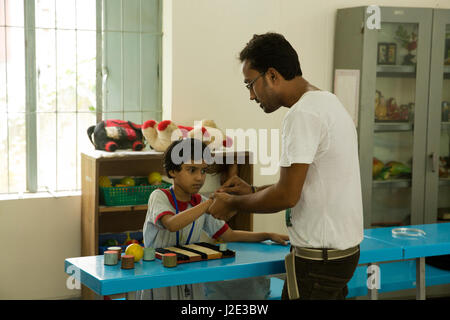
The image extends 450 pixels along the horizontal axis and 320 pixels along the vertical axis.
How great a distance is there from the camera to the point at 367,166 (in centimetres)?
406

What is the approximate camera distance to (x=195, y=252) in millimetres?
2229

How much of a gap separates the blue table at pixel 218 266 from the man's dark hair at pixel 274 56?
732 mm

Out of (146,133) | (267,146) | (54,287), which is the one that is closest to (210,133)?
(146,133)

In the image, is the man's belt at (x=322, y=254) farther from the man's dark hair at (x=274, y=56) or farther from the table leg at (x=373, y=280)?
Result: the table leg at (x=373, y=280)

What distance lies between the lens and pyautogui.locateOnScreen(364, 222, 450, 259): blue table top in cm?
258

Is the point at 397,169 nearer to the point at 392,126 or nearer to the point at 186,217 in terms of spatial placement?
the point at 392,126

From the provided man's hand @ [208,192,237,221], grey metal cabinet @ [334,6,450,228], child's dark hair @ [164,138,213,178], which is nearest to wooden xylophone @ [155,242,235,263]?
man's hand @ [208,192,237,221]

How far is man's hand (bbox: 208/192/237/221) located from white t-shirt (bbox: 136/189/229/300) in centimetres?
25

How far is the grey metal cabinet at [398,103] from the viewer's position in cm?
397

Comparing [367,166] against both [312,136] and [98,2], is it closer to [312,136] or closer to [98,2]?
[98,2]

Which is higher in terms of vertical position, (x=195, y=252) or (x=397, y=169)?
(x=397, y=169)

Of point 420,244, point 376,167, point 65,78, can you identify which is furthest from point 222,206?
point 376,167

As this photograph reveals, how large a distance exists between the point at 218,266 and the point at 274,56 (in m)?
0.78
